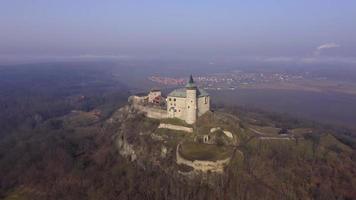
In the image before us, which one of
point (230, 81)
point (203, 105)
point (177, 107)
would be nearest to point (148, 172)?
point (177, 107)

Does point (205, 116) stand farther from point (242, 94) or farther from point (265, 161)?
point (242, 94)

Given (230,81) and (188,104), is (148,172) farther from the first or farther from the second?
(230,81)

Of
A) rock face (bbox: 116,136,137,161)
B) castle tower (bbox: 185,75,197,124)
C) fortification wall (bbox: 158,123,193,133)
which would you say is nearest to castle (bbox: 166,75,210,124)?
castle tower (bbox: 185,75,197,124)

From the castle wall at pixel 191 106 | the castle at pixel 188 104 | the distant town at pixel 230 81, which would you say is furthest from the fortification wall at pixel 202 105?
the distant town at pixel 230 81

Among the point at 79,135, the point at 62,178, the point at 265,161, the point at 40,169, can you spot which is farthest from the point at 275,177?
the point at 79,135

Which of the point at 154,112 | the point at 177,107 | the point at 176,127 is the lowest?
the point at 176,127

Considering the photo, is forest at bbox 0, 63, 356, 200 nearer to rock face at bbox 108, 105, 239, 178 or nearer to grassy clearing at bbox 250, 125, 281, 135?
rock face at bbox 108, 105, 239, 178
